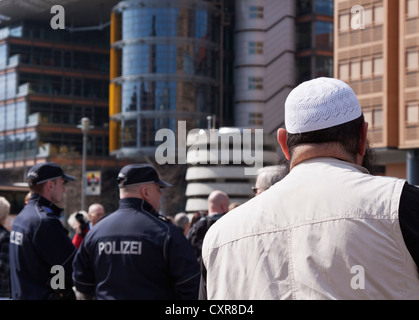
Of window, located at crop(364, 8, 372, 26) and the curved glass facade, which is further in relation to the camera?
the curved glass facade

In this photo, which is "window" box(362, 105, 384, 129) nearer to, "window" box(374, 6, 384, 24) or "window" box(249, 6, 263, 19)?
"window" box(374, 6, 384, 24)

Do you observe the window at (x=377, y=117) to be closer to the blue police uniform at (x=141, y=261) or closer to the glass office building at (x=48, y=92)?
the blue police uniform at (x=141, y=261)

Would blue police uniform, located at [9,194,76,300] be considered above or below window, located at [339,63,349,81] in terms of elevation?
below

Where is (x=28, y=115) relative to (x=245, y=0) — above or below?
below

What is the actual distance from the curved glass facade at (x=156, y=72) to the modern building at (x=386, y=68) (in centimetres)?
3367

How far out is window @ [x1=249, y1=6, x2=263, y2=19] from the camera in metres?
95.8

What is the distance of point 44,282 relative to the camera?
6500mm

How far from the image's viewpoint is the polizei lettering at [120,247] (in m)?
5.61

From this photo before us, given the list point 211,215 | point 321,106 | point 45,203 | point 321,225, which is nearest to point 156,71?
point 211,215

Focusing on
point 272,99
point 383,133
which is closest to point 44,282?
point 383,133

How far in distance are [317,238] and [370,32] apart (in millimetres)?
50354

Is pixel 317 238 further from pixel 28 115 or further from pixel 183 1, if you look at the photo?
pixel 28 115
